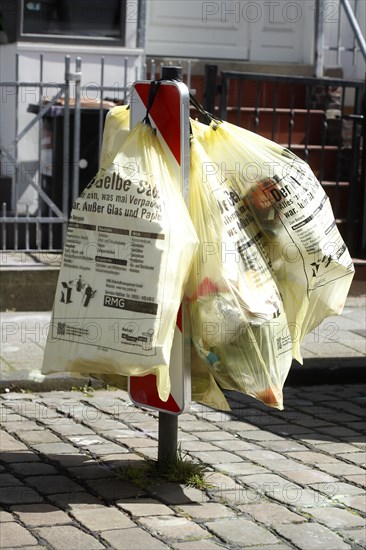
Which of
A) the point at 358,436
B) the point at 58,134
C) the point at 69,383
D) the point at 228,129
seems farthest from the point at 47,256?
the point at 228,129

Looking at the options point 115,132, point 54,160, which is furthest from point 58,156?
point 115,132

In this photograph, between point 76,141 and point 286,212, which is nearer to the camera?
point 286,212

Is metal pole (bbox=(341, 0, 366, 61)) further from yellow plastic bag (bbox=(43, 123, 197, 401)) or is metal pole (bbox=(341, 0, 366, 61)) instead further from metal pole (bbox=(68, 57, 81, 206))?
yellow plastic bag (bbox=(43, 123, 197, 401))

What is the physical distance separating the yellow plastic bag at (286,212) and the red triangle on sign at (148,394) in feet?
2.07

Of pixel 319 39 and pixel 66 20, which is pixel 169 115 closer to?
pixel 66 20

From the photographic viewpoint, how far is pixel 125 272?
4336 millimetres

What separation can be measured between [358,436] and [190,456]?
1.08 metres

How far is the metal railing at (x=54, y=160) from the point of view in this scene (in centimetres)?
853

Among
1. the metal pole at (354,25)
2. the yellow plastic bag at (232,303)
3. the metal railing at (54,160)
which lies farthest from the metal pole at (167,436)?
the metal pole at (354,25)

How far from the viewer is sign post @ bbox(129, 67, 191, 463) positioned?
456 cm

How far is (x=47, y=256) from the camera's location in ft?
29.1

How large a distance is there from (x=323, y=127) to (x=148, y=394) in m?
5.98

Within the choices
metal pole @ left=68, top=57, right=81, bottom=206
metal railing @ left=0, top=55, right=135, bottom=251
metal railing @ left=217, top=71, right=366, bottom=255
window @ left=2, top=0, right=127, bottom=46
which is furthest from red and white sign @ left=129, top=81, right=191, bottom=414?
window @ left=2, top=0, right=127, bottom=46

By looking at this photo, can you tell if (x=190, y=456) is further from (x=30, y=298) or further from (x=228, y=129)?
(x=30, y=298)
